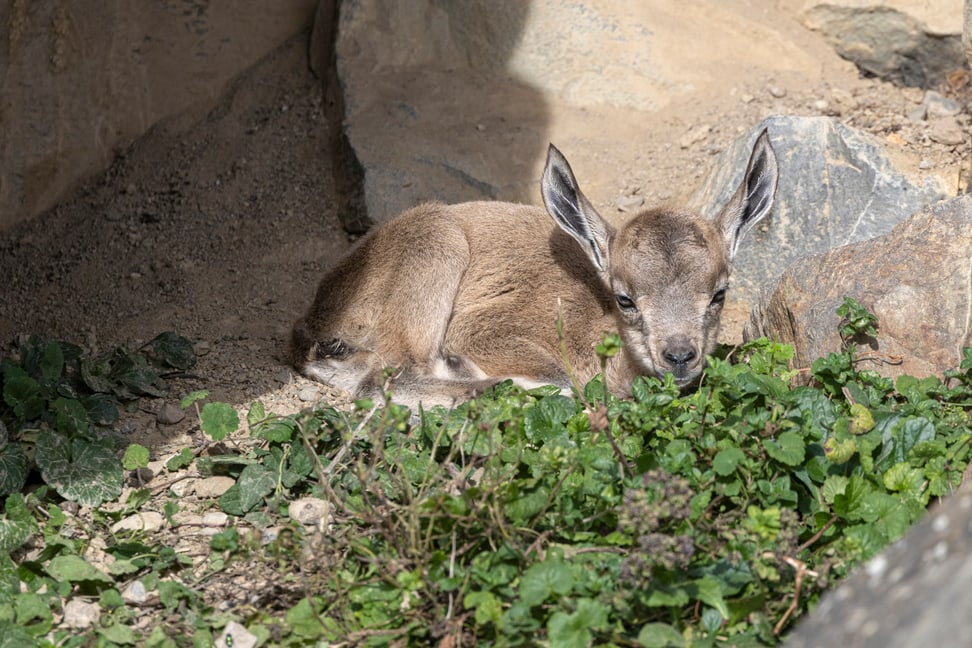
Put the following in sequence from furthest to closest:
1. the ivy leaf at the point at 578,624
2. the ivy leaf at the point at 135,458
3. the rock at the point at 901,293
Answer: the rock at the point at 901,293 < the ivy leaf at the point at 135,458 < the ivy leaf at the point at 578,624

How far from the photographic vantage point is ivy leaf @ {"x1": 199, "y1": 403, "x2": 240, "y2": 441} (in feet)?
18.0

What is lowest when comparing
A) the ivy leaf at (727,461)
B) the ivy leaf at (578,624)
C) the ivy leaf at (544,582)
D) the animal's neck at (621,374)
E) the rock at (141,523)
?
the animal's neck at (621,374)

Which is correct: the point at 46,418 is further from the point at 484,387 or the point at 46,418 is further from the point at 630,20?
the point at 630,20

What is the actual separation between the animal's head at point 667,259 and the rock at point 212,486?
8.43ft

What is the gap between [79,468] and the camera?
17.5 feet

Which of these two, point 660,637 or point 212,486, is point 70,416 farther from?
point 660,637

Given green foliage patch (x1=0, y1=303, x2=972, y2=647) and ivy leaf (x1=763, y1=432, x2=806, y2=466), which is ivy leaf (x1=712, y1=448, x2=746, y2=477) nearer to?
green foliage patch (x1=0, y1=303, x2=972, y2=647)

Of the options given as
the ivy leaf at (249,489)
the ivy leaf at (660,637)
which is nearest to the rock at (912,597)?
the ivy leaf at (660,637)

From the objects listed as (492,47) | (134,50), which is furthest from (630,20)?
(134,50)

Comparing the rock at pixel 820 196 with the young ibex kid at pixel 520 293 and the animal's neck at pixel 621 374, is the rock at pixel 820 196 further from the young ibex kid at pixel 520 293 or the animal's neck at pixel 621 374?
the animal's neck at pixel 621 374

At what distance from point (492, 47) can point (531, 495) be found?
21.8 feet

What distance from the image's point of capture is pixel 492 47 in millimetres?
10141

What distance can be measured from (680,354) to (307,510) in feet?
7.69

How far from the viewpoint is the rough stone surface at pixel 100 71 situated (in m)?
8.19
